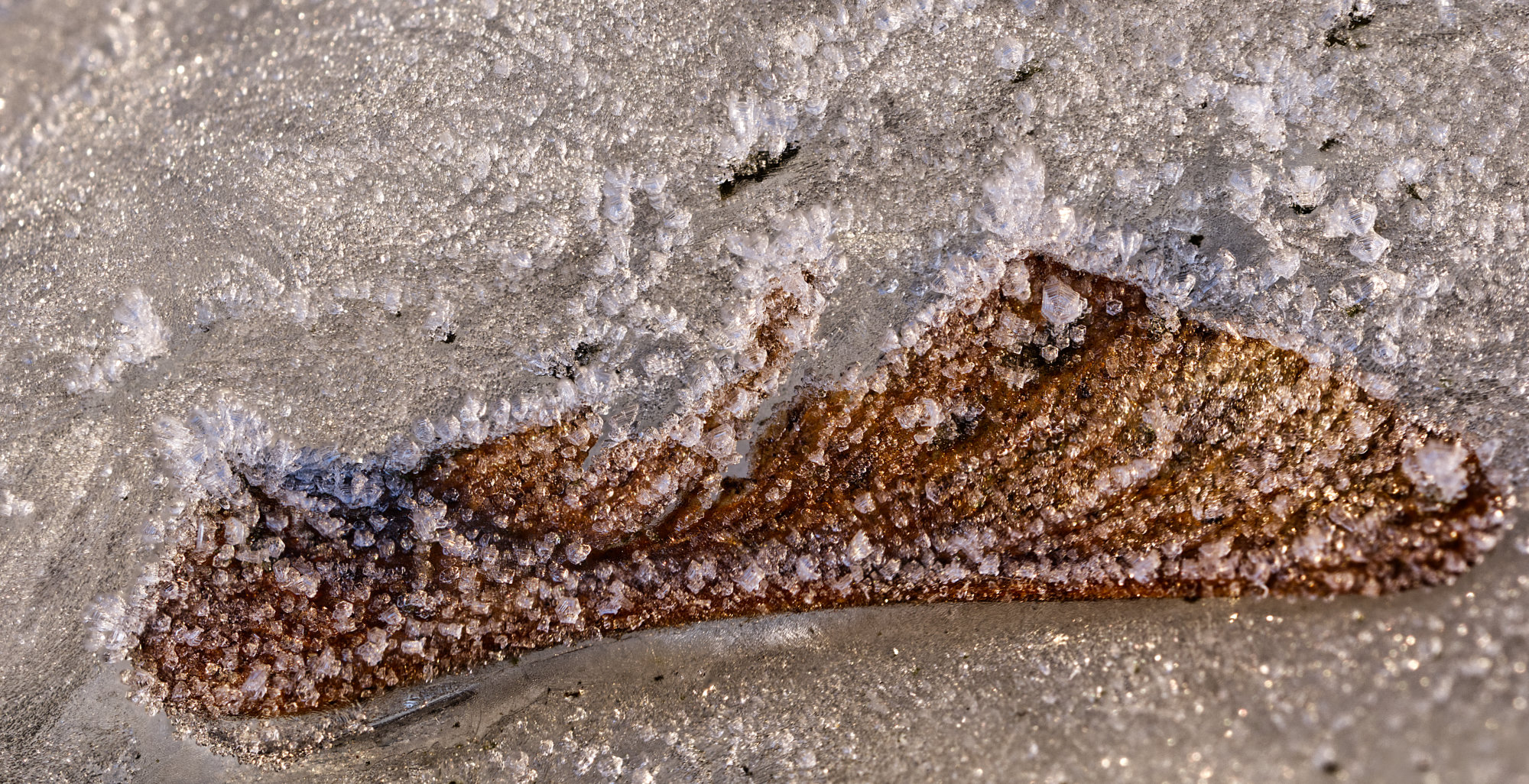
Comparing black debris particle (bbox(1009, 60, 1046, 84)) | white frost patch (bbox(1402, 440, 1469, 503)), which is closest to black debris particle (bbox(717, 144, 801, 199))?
A: black debris particle (bbox(1009, 60, 1046, 84))

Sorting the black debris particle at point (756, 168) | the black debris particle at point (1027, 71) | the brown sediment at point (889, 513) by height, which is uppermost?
the black debris particle at point (1027, 71)

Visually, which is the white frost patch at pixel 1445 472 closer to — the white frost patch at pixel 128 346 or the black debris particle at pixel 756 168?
the black debris particle at pixel 756 168

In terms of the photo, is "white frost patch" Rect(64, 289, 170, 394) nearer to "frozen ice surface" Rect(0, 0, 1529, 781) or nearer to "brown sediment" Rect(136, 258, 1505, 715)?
"frozen ice surface" Rect(0, 0, 1529, 781)

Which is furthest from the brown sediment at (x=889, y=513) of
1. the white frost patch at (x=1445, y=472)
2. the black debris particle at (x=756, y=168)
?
the black debris particle at (x=756, y=168)

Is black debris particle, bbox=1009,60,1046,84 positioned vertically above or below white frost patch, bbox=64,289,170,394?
above

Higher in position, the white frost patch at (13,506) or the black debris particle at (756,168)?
the black debris particle at (756,168)

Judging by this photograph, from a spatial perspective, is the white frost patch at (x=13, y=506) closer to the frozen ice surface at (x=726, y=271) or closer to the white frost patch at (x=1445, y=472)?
the frozen ice surface at (x=726, y=271)

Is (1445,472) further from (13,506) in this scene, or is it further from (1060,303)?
(13,506)

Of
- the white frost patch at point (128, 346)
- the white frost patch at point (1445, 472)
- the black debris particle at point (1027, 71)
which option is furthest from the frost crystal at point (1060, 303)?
the white frost patch at point (128, 346)
